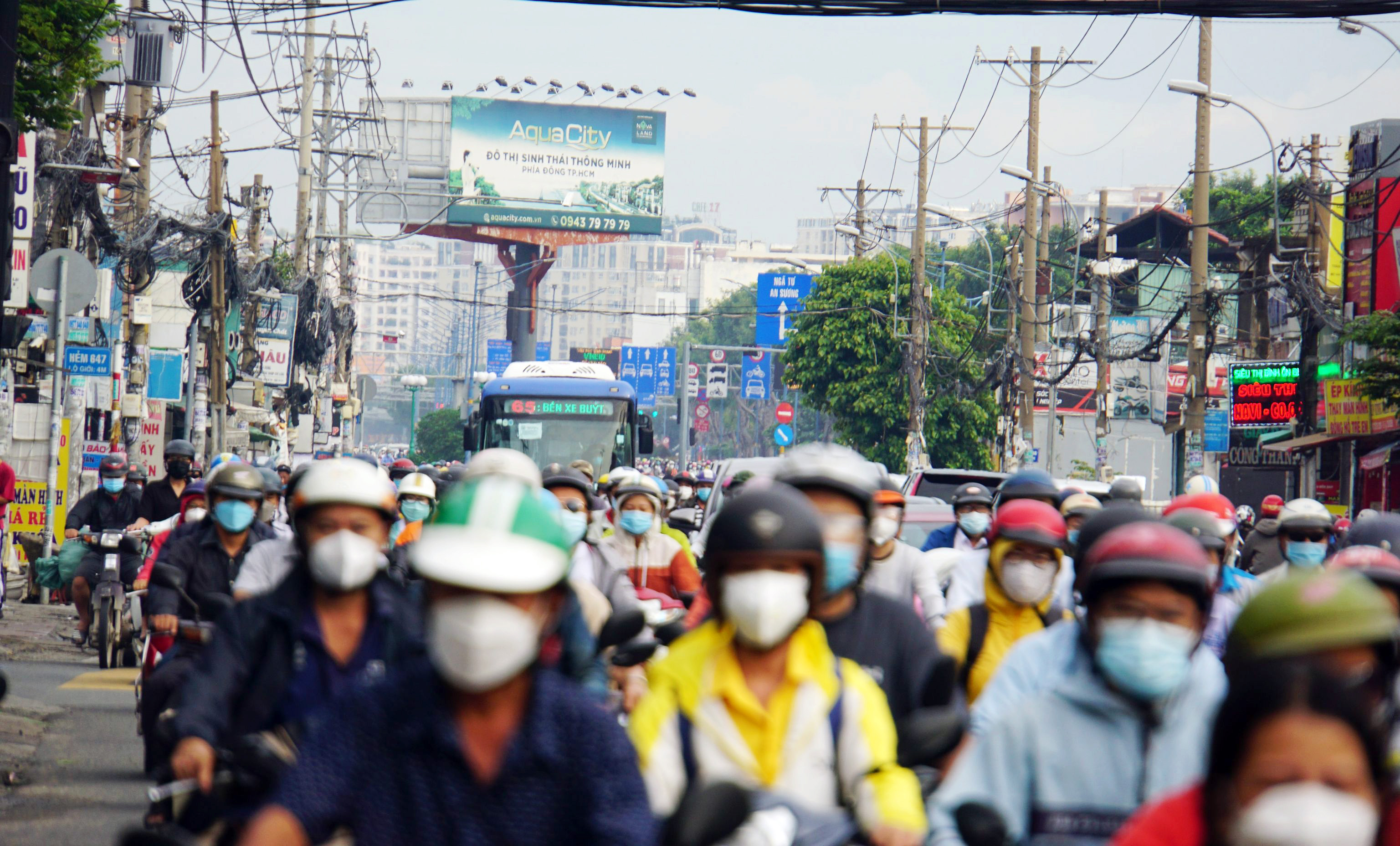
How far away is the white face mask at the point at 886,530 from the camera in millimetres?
7490

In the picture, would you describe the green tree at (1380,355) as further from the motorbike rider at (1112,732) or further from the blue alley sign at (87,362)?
the motorbike rider at (1112,732)

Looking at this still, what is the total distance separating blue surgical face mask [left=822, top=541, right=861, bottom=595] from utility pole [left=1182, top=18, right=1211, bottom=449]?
2172 cm

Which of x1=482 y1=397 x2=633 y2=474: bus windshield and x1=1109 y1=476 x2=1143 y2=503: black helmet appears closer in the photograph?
x1=1109 y1=476 x2=1143 y2=503: black helmet

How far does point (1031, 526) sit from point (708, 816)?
3.09 meters

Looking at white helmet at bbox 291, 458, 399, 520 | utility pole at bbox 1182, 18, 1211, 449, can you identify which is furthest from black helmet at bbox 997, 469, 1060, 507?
utility pole at bbox 1182, 18, 1211, 449

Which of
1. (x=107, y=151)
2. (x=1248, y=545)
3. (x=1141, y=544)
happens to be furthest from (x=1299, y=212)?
(x=1141, y=544)

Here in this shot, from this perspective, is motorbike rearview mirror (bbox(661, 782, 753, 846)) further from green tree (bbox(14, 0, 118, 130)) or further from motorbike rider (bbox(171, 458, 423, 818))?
green tree (bbox(14, 0, 118, 130))

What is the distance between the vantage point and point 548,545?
2.64 m

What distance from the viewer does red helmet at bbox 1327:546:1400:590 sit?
490 centimetres

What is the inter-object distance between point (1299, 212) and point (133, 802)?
3866 centimetres

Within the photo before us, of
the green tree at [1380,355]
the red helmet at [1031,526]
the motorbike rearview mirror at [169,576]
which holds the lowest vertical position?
the motorbike rearview mirror at [169,576]

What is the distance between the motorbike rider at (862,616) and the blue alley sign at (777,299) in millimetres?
58595

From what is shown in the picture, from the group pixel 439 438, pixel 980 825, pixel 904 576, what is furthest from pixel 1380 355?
pixel 439 438

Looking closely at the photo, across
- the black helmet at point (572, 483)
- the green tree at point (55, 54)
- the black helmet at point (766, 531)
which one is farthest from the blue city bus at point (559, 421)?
the black helmet at point (766, 531)
